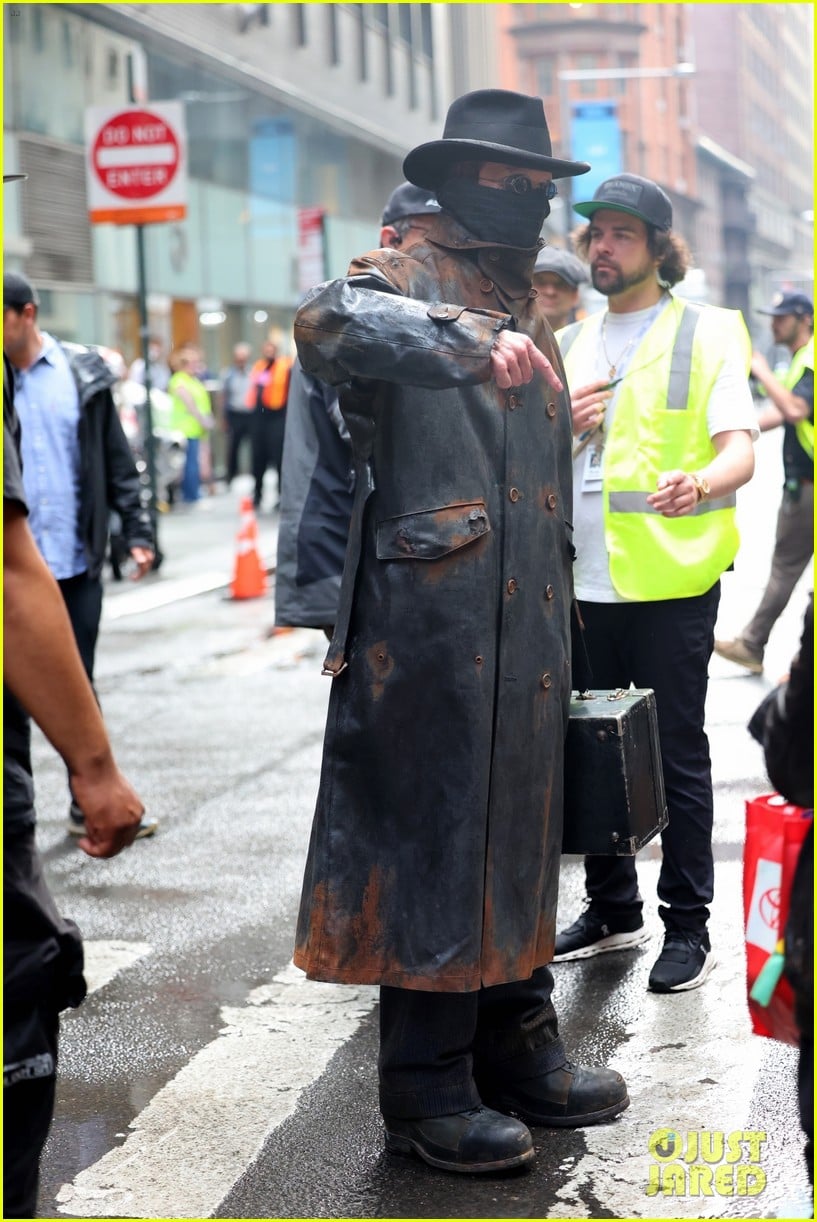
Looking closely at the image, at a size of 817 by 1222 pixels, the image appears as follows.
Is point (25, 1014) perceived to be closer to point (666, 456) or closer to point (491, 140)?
point (491, 140)

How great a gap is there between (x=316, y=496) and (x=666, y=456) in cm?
107

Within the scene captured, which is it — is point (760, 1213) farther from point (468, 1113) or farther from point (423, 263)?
point (423, 263)

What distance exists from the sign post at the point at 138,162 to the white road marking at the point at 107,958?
10239 millimetres

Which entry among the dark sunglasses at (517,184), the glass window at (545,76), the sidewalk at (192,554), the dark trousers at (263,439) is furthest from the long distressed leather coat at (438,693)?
the glass window at (545,76)

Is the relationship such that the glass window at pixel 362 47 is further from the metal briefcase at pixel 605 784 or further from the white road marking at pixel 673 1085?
the metal briefcase at pixel 605 784

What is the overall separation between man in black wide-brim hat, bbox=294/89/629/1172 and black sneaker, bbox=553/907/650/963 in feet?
4.59

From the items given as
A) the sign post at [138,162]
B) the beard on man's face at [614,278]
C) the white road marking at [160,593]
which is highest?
the sign post at [138,162]

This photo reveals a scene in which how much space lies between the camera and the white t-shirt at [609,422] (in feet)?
16.4

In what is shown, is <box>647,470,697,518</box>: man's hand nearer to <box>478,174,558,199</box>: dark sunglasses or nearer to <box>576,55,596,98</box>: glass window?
<box>478,174,558,199</box>: dark sunglasses

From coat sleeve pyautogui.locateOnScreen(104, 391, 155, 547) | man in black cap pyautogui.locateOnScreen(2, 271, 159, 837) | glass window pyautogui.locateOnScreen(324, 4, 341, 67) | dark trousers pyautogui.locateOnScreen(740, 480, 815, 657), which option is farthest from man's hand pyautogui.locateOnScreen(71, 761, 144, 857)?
glass window pyautogui.locateOnScreen(324, 4, 341, 67)

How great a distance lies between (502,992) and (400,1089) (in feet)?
1.13

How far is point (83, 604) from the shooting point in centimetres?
696

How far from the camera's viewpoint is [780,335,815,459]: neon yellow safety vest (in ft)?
33.1

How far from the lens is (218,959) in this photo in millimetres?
5551
